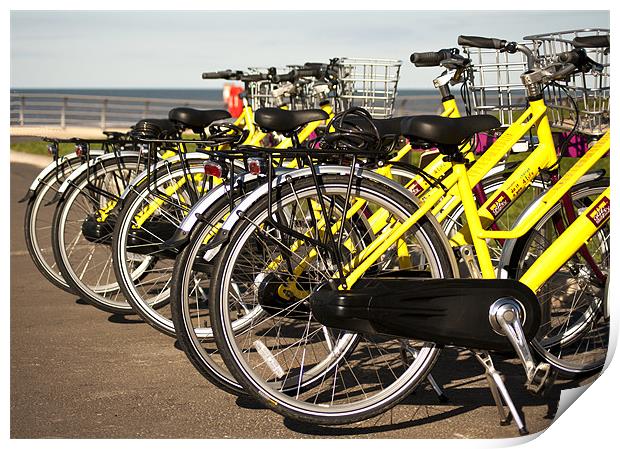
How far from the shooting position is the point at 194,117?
18.7ft

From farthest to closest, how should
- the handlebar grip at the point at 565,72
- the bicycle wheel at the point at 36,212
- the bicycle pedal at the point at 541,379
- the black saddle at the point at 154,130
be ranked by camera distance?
the bicycle wheel at the point at 36,212
the black saddle at the point at 154,130
the handlebar grip at the point at 565,72
the bicycle pedal at the point at 541,379

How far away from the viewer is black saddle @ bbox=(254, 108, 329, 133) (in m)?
4.46

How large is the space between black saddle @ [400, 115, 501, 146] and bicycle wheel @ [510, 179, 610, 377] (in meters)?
0.57

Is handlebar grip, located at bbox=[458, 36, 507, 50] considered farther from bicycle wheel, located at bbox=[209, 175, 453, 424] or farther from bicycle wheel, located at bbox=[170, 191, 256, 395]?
bicycle wheel, located at bbox=[170, 191, 256, 395]

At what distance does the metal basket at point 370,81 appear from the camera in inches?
234

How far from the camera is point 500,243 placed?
182 inches

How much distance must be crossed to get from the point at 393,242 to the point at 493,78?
1536 millimetres

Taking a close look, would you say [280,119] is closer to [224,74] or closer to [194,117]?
[194,117]

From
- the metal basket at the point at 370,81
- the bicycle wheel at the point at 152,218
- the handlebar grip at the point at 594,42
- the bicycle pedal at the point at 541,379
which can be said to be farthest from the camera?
the metal basket at the point at 370,81

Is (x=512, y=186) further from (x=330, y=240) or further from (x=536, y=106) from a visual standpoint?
(x=330, y=240)

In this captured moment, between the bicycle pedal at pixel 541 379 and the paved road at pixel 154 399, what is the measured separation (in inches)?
8.2

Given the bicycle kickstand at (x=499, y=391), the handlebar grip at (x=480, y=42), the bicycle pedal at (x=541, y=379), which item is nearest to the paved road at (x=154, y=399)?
the bicycle kickstand at (x=499, y=391)

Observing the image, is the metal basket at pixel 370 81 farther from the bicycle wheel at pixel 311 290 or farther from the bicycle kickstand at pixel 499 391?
the bicycle kickstand at pixel 499 391
